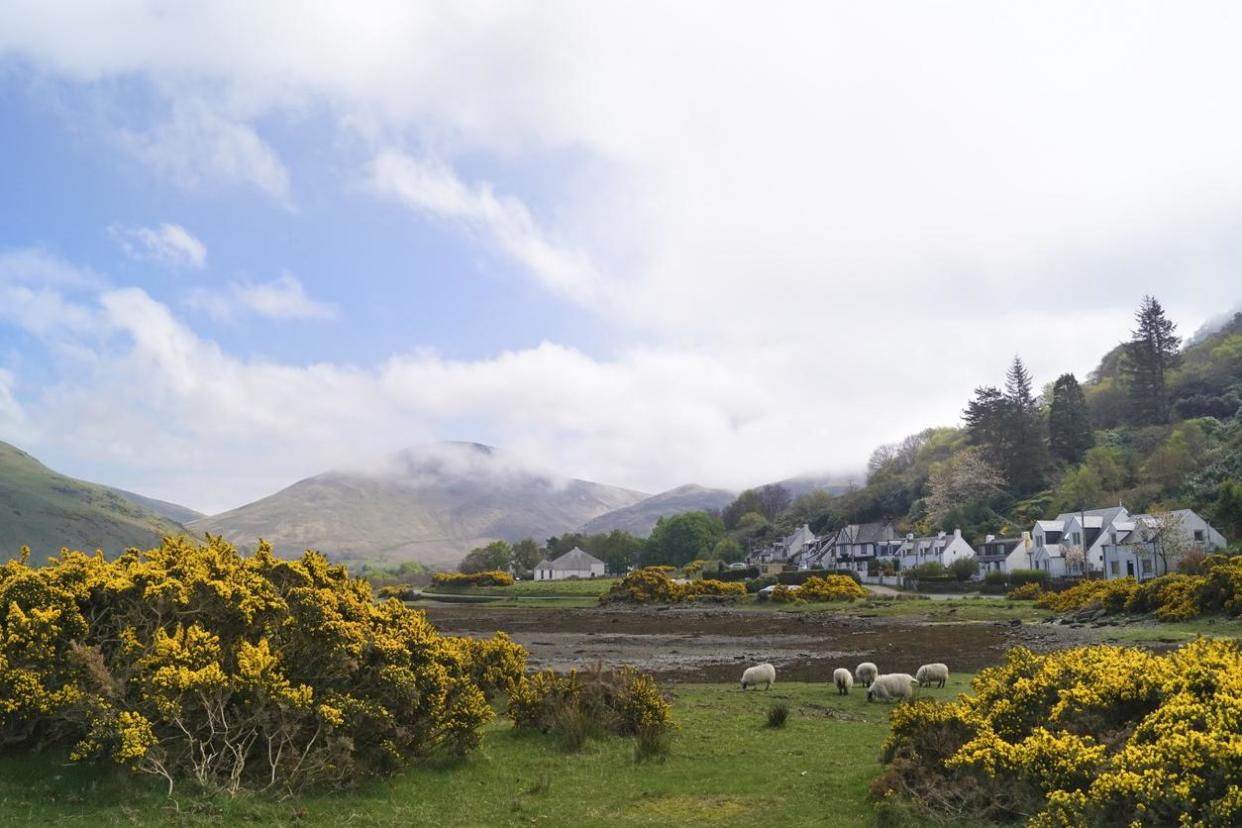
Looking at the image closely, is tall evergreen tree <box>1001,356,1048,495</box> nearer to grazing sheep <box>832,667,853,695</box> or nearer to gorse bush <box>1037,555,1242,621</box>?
gorse bush <box>1037,555,1242,621</box>

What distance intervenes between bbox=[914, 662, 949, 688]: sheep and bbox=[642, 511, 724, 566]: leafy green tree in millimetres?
137101

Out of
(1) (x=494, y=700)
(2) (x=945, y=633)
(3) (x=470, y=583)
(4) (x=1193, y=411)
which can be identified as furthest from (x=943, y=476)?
(1) (x=494, y=700)

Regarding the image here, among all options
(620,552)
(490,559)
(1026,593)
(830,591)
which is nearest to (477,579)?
(490,559)

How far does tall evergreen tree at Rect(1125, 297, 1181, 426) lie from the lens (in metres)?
137

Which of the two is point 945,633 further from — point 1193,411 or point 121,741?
point 1193,411

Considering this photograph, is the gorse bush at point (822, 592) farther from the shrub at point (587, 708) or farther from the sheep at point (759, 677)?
the shrub at point (587, 708)

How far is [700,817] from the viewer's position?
43.5 ft

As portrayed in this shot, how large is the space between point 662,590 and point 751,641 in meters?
44.6

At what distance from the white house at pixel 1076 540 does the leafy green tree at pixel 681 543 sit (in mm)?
73224

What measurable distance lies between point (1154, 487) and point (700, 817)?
359ft

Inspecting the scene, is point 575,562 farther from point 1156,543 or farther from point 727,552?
point 1156,543

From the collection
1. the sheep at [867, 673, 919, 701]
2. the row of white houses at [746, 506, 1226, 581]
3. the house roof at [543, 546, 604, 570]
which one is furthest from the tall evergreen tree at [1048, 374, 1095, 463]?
the sheep at [867, 673, 919, 701]

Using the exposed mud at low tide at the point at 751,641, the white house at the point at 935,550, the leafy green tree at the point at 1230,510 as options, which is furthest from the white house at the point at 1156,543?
the exposed mud at low tide at the point at 751,641

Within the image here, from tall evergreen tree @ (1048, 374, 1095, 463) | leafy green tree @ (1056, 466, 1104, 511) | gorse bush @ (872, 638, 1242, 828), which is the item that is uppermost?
tall evergreen tree @ (1048, 374, 1095, 463)
